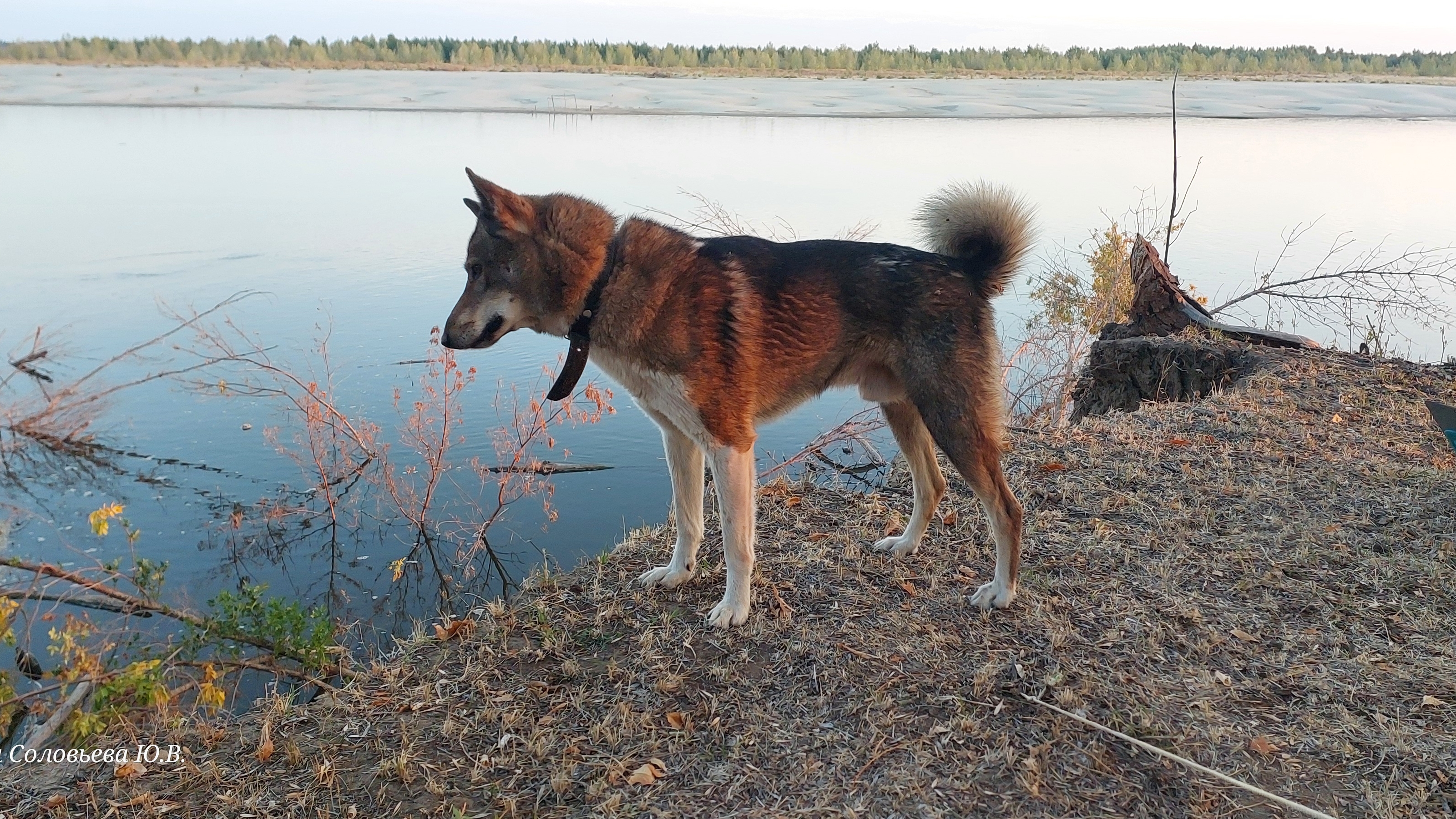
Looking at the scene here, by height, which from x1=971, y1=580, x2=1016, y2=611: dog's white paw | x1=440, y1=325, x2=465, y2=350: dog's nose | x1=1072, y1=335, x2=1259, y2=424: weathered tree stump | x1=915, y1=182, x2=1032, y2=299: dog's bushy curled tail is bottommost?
x1=1072, y1=335, x2=1259, y2=424: weathered tree stump

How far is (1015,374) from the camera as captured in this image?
33.3 ft

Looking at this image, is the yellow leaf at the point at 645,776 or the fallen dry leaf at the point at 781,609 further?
the fallen dry leaf at the point at 781,609

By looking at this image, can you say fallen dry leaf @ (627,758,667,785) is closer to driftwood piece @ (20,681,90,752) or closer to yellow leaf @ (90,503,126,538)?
driftwood piece @ (20,681,90,752)

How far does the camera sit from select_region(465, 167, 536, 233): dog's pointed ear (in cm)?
396

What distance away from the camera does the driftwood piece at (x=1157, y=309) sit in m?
9.45

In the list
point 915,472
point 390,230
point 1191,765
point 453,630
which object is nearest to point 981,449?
point 915,472

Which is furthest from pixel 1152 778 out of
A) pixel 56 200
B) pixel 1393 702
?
pixel 56 200

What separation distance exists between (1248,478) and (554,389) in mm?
4291

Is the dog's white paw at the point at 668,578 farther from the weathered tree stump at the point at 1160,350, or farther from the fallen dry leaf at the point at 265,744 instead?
the weathered tree stump at the point at 1160,350

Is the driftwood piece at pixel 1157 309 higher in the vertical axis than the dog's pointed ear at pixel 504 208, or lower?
lower

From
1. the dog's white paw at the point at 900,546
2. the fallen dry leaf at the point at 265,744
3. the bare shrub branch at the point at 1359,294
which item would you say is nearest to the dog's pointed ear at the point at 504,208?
the fallen dry leaf at the point at 265,744

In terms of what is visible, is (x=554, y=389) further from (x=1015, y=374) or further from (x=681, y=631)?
(x=1015, y=374)

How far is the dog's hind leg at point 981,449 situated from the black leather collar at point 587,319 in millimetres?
1427

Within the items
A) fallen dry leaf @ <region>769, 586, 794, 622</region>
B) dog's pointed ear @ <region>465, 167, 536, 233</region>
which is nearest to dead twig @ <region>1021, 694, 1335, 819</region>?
fallen dry leaf @ <region>769, 586, 794, 622</region>
